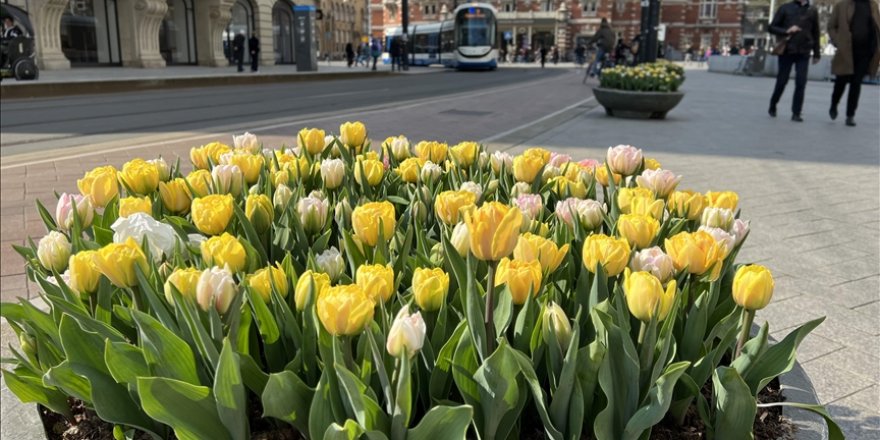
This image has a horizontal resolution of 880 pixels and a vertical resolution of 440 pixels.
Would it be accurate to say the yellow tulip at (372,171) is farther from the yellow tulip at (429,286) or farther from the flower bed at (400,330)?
the yellow tulip at (429,286)

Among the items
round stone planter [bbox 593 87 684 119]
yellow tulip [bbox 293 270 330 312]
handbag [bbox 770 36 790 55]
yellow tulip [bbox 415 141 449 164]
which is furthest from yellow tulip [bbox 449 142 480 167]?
handbag [bbox 770 36 790 55]

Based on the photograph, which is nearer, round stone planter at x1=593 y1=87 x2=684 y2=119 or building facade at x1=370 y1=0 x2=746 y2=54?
round stone planter at x1=593 y1=87 x2=684 y2=119

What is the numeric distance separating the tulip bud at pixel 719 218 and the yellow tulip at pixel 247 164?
1319 mm

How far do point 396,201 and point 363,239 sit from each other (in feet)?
2.11

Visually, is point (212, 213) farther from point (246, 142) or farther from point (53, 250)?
point (246, 142)

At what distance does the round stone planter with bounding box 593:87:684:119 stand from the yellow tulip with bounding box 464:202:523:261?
34.7 feet

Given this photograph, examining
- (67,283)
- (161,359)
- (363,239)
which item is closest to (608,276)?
A: (363,239)

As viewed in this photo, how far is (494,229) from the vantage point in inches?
43.7

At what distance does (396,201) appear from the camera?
2.14m

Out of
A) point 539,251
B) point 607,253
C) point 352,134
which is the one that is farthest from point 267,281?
point 352,134

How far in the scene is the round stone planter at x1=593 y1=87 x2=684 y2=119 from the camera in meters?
11.0

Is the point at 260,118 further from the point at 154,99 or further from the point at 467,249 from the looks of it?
the point at 467,249

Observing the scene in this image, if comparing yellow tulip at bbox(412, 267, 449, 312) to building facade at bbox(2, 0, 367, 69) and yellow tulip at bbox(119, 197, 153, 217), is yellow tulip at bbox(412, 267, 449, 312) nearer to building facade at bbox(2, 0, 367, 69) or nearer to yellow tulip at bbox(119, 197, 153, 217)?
yellow tulip at bbox(119, 197, 153, 217)

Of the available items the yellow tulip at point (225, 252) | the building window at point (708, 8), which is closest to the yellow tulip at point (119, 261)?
the yellow tulip at point (225, 252)
